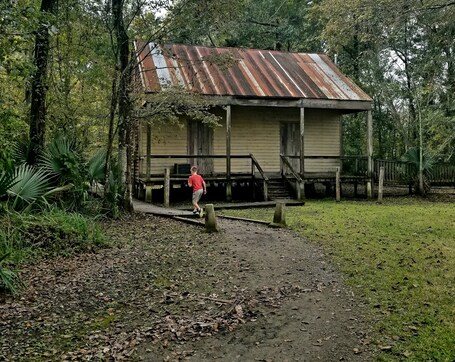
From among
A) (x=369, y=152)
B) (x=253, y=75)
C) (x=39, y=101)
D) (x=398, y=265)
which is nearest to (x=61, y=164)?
(x=39, y=101)

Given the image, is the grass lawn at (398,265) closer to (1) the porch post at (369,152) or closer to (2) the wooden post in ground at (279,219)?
(2) the wooden post in ground at (279,219)

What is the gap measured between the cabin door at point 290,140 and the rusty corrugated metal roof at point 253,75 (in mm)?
2106

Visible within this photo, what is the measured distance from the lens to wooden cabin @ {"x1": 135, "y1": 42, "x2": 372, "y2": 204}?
54.8 feet

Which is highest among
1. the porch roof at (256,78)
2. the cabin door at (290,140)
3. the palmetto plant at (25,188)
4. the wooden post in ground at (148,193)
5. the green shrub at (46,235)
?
the porch roof at (256,78)

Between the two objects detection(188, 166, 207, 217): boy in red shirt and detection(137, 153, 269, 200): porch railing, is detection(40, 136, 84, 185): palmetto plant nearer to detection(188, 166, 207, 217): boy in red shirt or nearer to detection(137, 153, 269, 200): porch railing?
detection(188, 166, 207, 217): boy in red shirt

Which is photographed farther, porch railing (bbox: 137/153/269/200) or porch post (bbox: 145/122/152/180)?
porch post (bbox: 145/122/152/180)

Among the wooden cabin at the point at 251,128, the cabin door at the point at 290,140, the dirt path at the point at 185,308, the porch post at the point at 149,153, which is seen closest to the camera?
the dirt path at the point at 185,308

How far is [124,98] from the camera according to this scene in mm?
11680

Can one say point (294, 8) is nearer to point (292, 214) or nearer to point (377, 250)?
point (292, 214)

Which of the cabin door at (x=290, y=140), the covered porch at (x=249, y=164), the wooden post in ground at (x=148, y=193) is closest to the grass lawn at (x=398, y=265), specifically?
the covered porch at (x=249, y=164)

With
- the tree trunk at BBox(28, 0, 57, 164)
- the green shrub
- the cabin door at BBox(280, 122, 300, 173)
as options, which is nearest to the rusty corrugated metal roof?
the cabin door at BBox(280, 122, 300, 173)

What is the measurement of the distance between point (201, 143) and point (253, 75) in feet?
11.8

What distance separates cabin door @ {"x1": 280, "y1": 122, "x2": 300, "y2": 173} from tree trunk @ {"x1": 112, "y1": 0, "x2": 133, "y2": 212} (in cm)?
895

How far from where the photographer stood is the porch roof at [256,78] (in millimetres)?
16484
